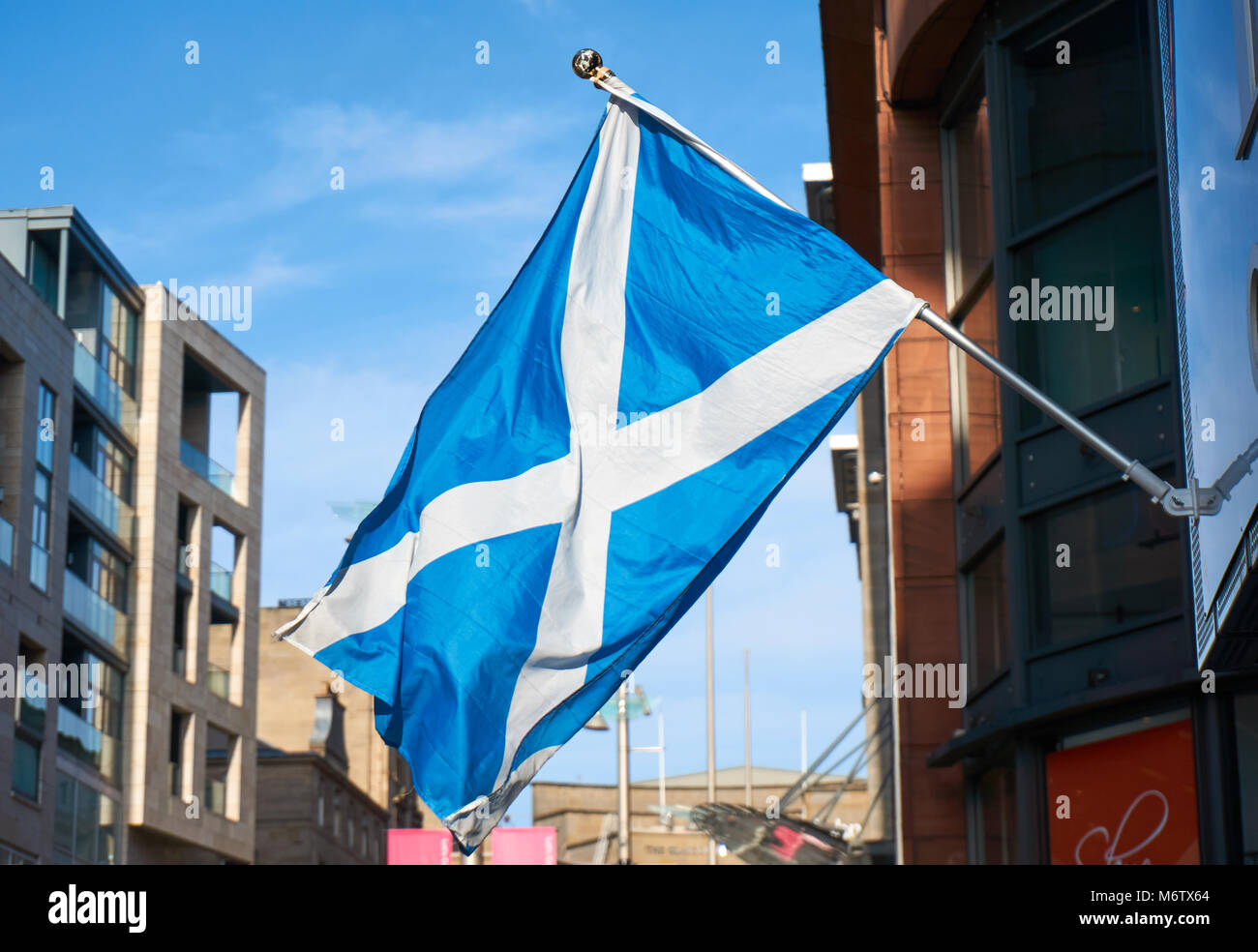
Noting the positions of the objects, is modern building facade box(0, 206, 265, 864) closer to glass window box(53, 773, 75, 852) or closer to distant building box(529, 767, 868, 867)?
glass window box(53, 773, 75, 852)

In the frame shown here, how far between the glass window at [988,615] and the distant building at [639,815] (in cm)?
5568

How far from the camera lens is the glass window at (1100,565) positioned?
46.0 ft

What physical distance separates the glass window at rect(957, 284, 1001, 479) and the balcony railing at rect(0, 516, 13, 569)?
31.0 metres

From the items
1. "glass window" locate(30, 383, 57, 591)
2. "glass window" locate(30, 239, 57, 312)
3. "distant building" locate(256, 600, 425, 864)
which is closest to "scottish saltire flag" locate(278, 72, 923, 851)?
"glass window" locate(30, 383, 57, 591)

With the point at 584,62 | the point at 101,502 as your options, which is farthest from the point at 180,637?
the point at 584,62

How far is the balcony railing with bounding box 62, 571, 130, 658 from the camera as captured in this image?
1954 inches

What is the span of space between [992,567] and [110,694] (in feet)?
130

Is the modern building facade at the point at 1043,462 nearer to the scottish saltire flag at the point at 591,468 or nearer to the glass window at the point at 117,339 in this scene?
the scottish saltire flag at the point at 591,468

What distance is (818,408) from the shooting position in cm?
905

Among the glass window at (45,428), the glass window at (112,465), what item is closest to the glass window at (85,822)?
the glass window at (45,428)

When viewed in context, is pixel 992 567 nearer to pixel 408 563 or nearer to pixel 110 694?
pixel 408 563

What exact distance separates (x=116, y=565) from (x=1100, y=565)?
43779 millimetres

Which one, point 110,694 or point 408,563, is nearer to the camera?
point 408,563
